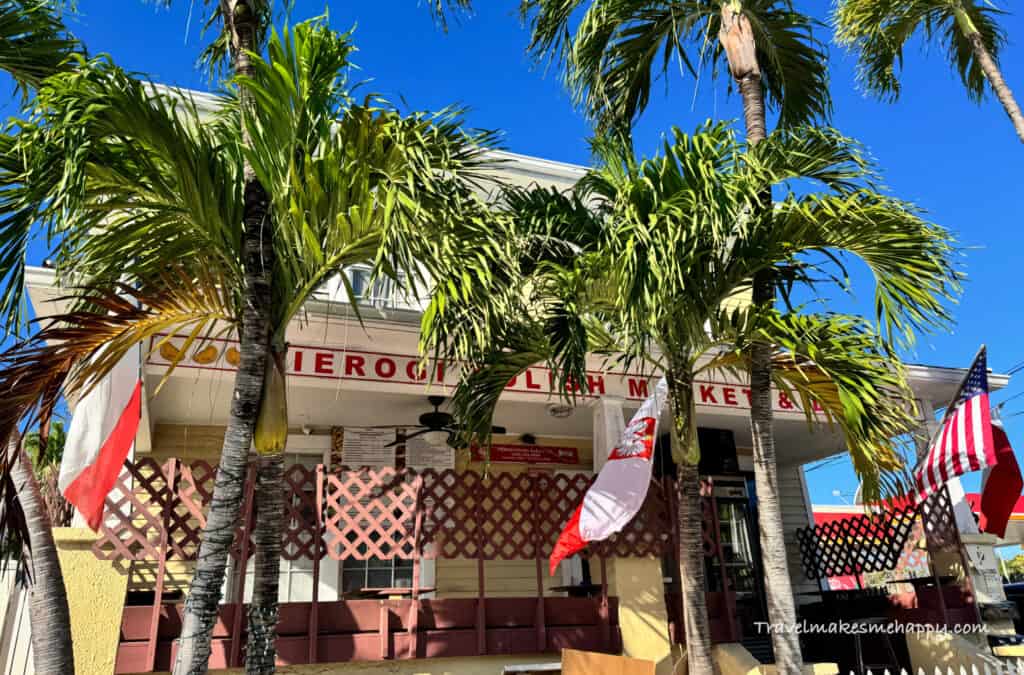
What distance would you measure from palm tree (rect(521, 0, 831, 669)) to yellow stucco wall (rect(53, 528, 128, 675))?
5.75 m

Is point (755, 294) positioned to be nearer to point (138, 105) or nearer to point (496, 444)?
point (138, 105)

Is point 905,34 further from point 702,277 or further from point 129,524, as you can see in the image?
point 129,524

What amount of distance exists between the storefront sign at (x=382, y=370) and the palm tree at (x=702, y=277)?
119cm

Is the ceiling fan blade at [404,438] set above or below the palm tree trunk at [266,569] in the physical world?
above

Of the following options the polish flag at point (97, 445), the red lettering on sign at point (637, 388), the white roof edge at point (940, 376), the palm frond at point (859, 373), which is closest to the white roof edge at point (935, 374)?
the white roof edge at point (940, 376)

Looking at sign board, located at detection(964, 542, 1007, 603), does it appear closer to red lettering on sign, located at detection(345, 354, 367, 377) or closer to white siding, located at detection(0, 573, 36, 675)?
red lettering on sign, located at detection(345, 354, 367, 377)

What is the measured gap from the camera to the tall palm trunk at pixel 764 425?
5707 millimetres

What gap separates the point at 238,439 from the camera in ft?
14.4

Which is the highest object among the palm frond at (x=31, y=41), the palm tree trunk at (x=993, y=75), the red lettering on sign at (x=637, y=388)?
the palm tree trunk at (x=993, y=75)

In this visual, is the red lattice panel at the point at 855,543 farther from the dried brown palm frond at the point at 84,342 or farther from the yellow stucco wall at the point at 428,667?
the dried brown palm frond at the point at 84,342

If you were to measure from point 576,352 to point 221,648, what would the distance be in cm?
397

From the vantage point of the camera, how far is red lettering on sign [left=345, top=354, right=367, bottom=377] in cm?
855

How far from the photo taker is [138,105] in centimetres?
409

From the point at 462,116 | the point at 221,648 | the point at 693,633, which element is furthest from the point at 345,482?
the point at 462,116
